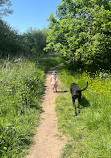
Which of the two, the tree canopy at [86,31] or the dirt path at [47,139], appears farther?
the tree canopy at [86,31]

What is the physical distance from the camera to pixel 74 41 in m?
10.1

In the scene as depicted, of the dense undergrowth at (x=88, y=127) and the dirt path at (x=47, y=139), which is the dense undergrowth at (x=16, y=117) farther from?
the dense undergrowth at (x=88, y=127)

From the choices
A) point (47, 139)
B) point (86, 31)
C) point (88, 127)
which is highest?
point (86, 31)

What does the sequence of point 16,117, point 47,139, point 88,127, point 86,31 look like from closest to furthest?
point 47,139 → point 88,127 → point 16,117 → point 86,31

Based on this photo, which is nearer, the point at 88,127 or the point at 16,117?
the point at 88,127

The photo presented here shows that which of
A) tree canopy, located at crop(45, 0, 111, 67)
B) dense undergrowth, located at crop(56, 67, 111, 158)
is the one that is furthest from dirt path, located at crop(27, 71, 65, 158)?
tree canopy, located at crop(45, 0, 111, 67)

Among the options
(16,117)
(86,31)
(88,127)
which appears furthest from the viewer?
(86,31)

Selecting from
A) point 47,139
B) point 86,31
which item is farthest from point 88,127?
point 86,31

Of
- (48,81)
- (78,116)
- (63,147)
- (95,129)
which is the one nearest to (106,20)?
(48,81)

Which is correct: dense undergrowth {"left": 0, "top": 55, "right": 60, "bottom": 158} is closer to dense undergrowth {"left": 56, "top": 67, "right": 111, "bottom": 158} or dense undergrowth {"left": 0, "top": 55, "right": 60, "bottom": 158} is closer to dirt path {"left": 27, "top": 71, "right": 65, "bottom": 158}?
dirt path {"left": 27, "top": 71, "right": 65, "bottom": 158}

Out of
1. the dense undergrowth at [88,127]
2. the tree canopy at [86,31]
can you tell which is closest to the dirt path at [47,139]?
the dense undergrowth at [88,127]

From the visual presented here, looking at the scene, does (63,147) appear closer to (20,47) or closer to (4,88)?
(4,88)

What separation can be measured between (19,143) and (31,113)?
71.1 inches

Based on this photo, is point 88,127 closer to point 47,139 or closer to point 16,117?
point 47,139
